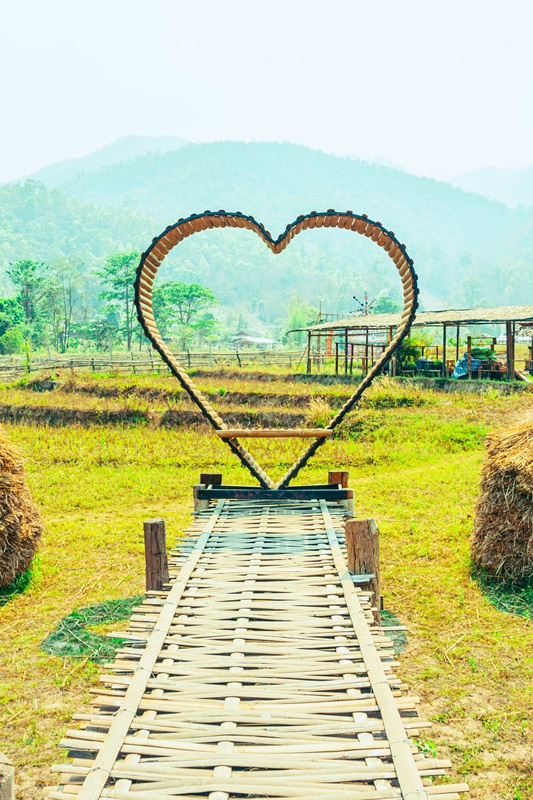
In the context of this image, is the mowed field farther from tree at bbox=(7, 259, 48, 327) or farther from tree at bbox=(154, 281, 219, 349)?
tree at bbox=(154, 281, 219, 349)

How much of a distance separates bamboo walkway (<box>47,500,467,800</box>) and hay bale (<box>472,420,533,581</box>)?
208 centimetres

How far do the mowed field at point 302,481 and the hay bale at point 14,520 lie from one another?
10.8 inches

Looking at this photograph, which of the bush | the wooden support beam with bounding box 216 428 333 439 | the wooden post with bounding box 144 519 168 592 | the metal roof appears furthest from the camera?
the bush

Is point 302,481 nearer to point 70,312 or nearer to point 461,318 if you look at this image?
point 461,318

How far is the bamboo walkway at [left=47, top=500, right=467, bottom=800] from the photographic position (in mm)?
2074

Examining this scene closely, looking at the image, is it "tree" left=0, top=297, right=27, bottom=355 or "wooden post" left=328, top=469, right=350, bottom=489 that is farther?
"tree" left=0, top=297, right=27, bottom=355

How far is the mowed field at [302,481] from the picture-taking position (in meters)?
3.70

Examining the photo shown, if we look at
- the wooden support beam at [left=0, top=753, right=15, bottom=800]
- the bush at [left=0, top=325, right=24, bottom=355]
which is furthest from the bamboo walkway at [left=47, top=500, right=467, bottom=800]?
the bush at [left=0, top=325, right=24, bottom=355]

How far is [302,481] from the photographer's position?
31.5ft

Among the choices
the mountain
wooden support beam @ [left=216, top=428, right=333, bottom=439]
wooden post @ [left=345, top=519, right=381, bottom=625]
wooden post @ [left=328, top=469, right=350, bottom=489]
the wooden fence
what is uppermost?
the mountain

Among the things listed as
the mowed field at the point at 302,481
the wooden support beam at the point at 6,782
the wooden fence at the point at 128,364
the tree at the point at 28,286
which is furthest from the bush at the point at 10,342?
the wooden support beam at the point at 6,782

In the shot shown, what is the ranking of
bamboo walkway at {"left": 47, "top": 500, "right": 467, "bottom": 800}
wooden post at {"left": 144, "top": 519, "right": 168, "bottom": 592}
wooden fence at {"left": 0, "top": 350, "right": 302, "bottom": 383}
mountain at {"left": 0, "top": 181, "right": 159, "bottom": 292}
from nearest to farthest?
1. bamboo walkway at {"left": 47, "top": 500, "right": 467, "bottom": 800}
2. wooden post at {"left": 144, "top": 519, "right": 168, "bottom": 592}
3. wooden fence at {"left": 0, "top": 350, "right": 302, "bottom": 383}
4. mountain at {"left": 0, "top": 181, "right": 159, "bottom": 292}

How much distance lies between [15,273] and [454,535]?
58549 millimetres

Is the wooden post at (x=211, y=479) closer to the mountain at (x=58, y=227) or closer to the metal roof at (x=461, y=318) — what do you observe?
the metal roof at (x=461, y=318)
